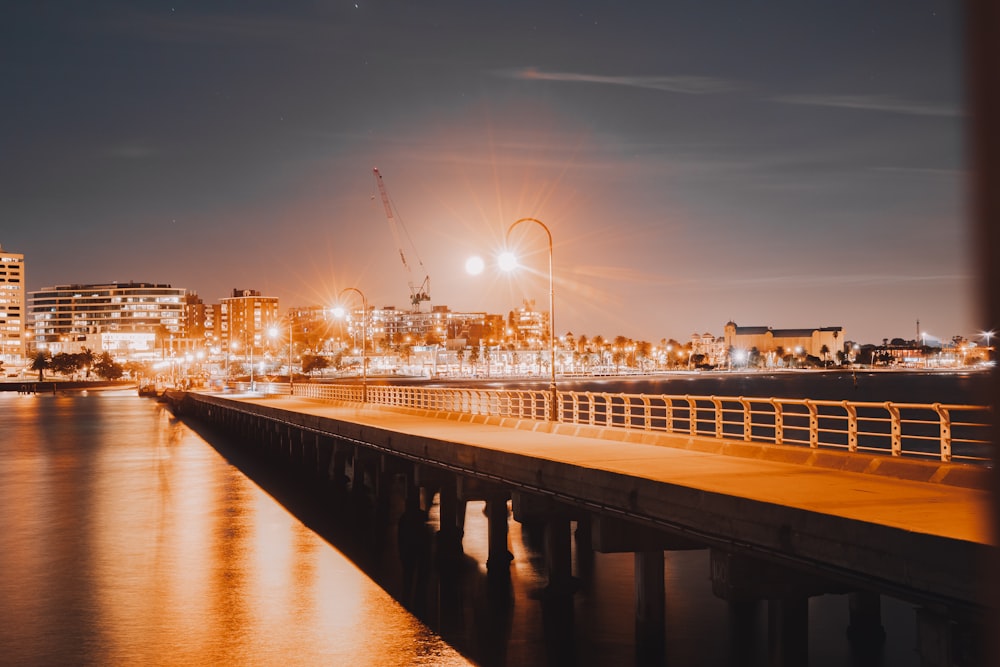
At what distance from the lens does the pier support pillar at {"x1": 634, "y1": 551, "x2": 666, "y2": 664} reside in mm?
18406

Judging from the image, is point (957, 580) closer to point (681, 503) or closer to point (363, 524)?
point (681, 503)

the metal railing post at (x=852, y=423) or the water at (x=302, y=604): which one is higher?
the metal railing post at (x=852, y=423)

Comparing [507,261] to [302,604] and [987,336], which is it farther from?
[987,336]

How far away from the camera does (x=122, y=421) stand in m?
118


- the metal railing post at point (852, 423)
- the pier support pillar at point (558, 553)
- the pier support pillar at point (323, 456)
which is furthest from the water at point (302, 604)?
the pier support pillar at point (323, 456)

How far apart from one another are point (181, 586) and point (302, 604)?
4.47 m

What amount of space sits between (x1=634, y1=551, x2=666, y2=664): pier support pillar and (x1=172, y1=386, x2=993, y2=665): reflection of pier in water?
1.4 inches

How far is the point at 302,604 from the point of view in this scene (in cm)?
2447

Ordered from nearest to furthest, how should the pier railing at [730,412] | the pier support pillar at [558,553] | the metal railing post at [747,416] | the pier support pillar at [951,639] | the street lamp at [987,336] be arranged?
the street lamp at [987,336] < the pier support pillar at [951,639] < the pier railing at [730,412] < the pier support pillar at [558,553] < the metal railing post at [747,416]

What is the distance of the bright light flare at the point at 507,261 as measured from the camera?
3888 centimetres

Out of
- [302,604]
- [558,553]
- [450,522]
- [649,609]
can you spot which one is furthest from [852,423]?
[450,522]

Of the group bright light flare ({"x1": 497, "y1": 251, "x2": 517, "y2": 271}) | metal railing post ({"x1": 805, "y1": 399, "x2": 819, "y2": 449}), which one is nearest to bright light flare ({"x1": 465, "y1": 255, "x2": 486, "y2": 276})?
bright light flare ({"x1": 497, "y1": 251, "x2": 517, "y2": 271})

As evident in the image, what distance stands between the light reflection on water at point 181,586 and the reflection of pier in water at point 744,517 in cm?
353

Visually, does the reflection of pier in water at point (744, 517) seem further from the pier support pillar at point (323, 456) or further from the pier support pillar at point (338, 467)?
the pier support pillar at point (323, 456)
